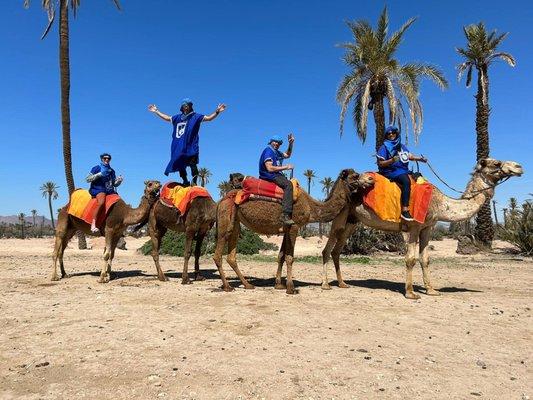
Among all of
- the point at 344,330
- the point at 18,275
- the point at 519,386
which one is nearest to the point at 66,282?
the point at 18,275

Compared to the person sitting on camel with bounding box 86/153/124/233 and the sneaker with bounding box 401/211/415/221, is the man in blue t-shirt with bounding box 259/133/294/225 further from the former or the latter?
the person sitting on camel with bounding box 86/153/124/233

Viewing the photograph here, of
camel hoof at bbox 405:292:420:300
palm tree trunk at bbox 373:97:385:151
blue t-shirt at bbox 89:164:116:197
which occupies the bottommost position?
camel hoof at bbox 405:292:420:300

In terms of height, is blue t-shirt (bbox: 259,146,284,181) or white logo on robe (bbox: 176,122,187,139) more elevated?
white logo on robe (bbox: 176,122,187,139)

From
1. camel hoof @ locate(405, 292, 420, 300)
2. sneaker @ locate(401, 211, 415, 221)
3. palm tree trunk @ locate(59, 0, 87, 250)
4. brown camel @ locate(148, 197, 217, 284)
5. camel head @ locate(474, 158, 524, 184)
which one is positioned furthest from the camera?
palm tree trunk @ locate(59, 0, 87, 250)

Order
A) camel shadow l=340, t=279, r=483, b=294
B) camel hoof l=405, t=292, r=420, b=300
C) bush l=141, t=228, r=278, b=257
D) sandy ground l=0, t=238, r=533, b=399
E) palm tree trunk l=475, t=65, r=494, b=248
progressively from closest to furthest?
sandy ground l=0, t=238, r=533, b=399 → camel hoof l=405, t=292, r=420, b=300 → camel shadow l=340, t=279, r=483, b=294 → bush l=141, t=228, r=278, b=257 → palm tree trunk l=475, t=65, r=494, b=248

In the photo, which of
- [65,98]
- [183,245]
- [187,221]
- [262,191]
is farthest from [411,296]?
[65,98]

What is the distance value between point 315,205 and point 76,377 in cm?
553

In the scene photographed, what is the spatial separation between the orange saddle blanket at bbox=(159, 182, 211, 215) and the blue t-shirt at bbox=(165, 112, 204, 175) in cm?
51

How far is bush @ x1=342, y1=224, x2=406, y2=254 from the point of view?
20.4 metres

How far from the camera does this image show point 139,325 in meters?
5.59

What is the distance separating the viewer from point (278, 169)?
8.03 meters

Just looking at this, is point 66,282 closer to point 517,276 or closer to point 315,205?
point 315,205

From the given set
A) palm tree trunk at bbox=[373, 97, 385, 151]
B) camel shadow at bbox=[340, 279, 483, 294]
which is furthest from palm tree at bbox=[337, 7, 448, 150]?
camel shadow at bbox=[340, 279, 483, 294]

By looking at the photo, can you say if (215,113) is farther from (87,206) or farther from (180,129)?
(87,206)
